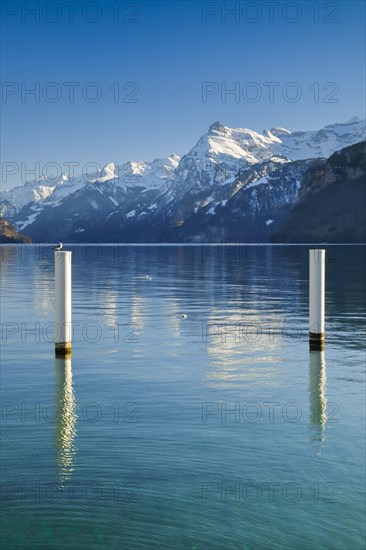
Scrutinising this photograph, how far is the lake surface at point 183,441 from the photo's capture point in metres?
14.6

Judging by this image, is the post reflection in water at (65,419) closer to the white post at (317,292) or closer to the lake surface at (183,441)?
the lake surface at (183,441)

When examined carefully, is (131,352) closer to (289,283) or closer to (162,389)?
(162,389)

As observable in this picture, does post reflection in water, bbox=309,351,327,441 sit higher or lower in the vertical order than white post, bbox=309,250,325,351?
lower

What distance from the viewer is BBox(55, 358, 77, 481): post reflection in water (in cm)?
1812

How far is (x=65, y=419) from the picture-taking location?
73.7 ft

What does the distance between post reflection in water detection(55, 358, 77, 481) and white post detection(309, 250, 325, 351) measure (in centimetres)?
1162

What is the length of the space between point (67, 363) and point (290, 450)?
15.2m

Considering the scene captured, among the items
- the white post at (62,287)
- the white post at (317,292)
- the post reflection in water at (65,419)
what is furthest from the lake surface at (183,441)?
the white post at (62,287)

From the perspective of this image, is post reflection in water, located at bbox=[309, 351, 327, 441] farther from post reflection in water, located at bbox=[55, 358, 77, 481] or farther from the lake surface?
post reflection in water, located at bbox=[55, 358, 77, 481]

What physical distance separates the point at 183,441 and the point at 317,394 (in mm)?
8089

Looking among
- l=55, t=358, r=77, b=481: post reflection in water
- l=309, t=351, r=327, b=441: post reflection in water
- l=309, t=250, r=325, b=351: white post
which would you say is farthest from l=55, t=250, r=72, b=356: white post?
l=309, t=250, r=325, b=351: white post

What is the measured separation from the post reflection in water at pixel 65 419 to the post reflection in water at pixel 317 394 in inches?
267

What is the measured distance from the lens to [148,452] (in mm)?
18953

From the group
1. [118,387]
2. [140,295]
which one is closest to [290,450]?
[118,387]
